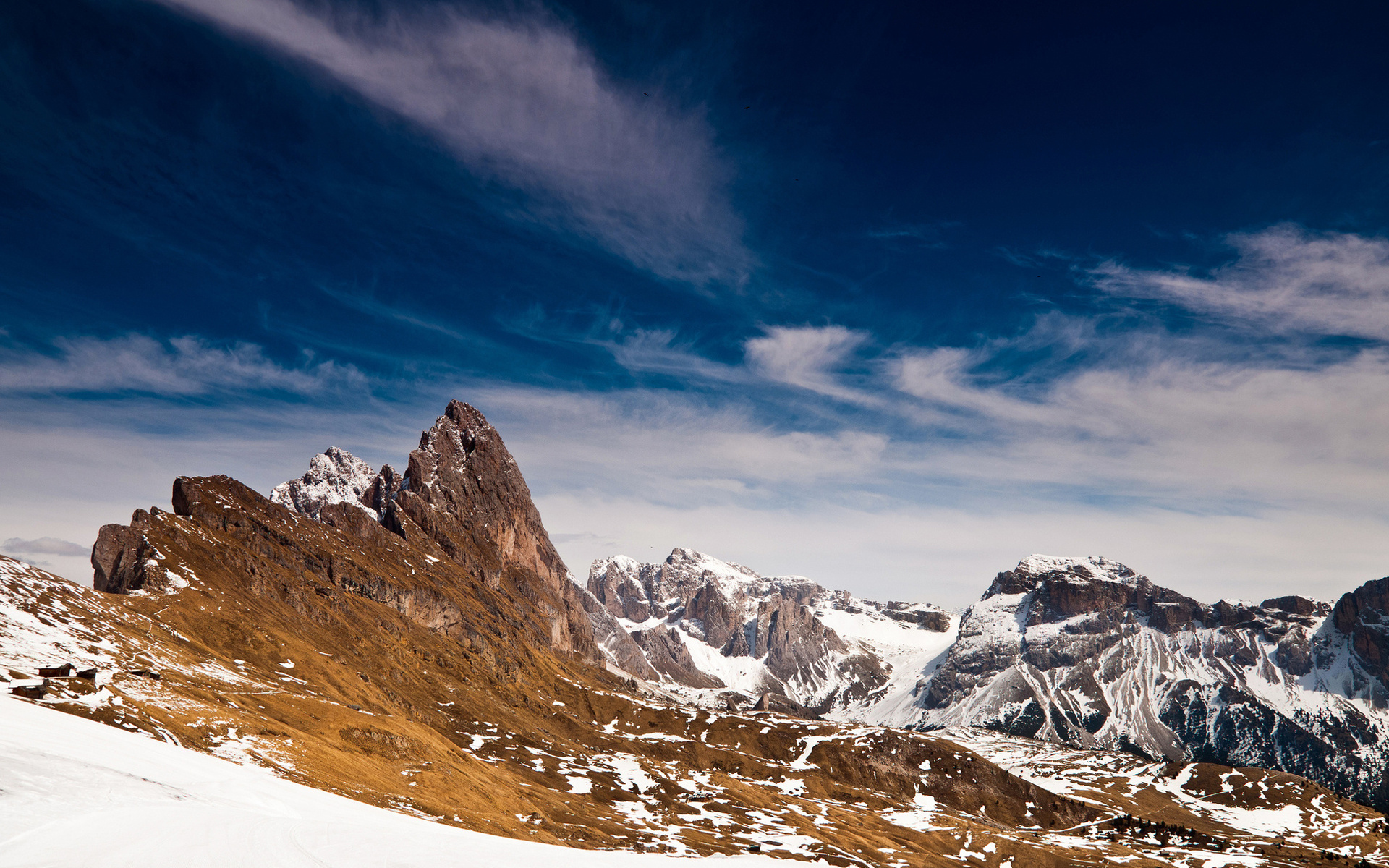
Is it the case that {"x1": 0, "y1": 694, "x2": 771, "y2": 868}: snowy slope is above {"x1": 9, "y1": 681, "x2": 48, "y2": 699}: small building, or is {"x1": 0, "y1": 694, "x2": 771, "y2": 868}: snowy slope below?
above

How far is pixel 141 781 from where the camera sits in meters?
14.8

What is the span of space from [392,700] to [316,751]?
95.6m

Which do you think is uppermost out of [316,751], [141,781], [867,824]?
[141,781]

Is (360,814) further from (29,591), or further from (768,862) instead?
(29,591)

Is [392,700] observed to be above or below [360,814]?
below

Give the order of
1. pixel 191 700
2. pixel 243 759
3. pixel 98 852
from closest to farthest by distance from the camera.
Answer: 1. pixel 98 852
2. pixel 243 759
3. pixel 191 700

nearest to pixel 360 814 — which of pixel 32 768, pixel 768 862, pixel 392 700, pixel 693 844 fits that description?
pixel 32 768

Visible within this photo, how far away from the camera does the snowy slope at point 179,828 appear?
10.9 meters

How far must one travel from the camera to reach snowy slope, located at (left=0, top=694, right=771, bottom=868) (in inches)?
429

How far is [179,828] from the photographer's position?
1205 cm

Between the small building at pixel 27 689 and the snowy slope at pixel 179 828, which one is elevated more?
the snowy slope at pixel 179 828

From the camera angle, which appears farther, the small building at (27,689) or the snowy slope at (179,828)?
the small building at (27,689)

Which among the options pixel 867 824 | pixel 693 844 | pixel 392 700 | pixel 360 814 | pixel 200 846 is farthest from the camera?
pixel 867 824

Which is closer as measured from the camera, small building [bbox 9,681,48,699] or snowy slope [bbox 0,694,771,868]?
snowy slope [bbox 0,694,771,868]
